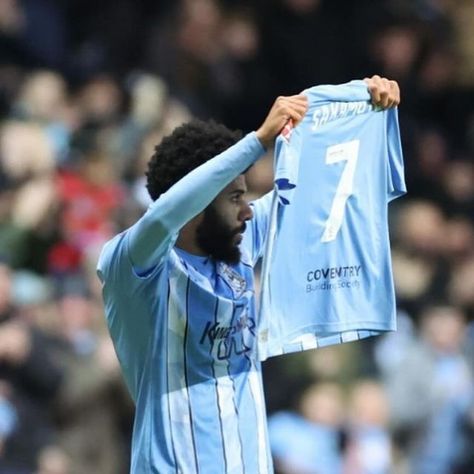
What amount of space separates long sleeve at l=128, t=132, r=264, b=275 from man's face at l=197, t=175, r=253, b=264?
27 cm

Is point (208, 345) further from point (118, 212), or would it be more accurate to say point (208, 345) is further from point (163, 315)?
point (118, 212)

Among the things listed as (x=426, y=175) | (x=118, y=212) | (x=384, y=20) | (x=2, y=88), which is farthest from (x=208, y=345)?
(x=384, y=20)

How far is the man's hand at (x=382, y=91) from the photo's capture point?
17.3 ft

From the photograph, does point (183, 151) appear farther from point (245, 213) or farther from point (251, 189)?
point (251, 189)

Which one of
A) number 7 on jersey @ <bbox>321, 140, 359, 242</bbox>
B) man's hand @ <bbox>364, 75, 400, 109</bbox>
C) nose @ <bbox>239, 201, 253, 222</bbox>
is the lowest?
nose @ <bbox>239, 201, 253, 222</bbox>

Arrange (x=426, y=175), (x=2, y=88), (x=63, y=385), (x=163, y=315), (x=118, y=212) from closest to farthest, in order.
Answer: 1. (x=163, y=315)
2. (x=63, y=385)
3. (x=118, y=212)
4. (x=2, y=88)
5. (x=426, y=175)

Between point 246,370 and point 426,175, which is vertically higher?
point 426,175

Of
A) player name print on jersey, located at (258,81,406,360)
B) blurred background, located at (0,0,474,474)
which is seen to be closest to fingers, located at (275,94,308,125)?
player name print on jersey, located at (258,81,406,360)

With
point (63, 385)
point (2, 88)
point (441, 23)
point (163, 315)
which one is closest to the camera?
point (163, 315)

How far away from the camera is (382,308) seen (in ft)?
17.5

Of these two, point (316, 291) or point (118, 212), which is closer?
point (316, 291)

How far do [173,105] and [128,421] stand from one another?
263cm

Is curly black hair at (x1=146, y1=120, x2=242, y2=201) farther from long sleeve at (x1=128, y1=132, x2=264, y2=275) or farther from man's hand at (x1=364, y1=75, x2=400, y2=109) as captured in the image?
man's hand at (x1=364, y1=75, x2=400, y2=109)

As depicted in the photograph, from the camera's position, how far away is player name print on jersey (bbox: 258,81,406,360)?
5.21 metres
